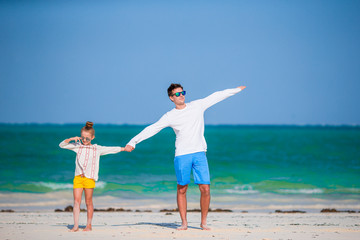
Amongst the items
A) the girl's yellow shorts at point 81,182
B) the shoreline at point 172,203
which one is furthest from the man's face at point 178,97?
the shoreline at point 172,203

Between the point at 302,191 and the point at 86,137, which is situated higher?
the point at 86,137

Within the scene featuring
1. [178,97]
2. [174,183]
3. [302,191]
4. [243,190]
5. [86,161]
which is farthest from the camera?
[174,183]

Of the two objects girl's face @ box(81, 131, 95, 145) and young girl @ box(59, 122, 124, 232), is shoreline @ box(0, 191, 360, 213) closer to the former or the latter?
young girl @ box(59, 122, 124, 232)

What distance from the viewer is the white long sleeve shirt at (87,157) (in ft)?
18.8

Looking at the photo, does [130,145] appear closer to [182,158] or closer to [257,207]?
[182,158]

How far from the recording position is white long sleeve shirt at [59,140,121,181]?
18.8 feet

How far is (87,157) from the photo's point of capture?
5.75m

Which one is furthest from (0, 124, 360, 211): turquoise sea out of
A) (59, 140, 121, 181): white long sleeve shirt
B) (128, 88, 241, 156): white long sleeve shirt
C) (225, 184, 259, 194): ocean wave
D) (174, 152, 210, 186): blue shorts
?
(59, 140, 121, 181): white long sleeve shirt

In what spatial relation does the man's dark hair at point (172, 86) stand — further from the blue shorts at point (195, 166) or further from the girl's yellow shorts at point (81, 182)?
the girl's yellow shorts at point (81, 182)

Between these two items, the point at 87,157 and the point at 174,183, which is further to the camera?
the point at 174,183

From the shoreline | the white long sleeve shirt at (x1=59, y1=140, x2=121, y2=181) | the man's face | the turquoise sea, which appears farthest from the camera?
the turquoise sea

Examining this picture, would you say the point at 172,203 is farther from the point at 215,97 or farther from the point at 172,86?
the point at 172,86

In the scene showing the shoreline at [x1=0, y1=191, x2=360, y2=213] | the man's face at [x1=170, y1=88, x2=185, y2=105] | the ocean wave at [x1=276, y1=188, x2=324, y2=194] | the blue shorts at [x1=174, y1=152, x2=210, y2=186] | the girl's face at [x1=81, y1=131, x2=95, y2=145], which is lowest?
the shoreline at [x1=0, y1=191, x2=360, y2=213]

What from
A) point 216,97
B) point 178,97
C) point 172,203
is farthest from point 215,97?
point 172,203
